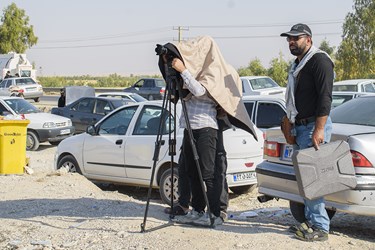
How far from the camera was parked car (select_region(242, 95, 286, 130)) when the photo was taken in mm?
11039

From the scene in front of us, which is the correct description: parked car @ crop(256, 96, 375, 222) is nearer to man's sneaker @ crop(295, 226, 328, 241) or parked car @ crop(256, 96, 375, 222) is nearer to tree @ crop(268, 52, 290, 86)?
man's sneaker @ crop(295, 226, 328, 241)

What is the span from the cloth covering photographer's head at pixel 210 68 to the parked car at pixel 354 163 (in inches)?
30.3

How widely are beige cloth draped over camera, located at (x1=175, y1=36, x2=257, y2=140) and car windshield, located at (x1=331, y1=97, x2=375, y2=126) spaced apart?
1389 mm

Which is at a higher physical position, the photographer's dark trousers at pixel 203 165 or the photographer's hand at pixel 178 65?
the photographer's hand at pixel 178 65

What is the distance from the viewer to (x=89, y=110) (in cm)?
1966

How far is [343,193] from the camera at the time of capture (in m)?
5.88

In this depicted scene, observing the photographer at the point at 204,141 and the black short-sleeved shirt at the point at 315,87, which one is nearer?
the black short-sleeved shirt at the point at 315,87

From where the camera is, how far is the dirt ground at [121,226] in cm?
586

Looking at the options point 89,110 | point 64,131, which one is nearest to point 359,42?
point 89,110

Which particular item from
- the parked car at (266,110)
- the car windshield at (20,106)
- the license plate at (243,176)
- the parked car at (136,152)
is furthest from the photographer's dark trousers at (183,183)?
the car windshield at (20,106)

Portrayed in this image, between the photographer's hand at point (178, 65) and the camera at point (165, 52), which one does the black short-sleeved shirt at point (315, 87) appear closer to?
the photographer's hand at point (178, 65)

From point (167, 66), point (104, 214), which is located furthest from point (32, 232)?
point (167, 66)

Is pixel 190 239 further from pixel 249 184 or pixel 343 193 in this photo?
pixel 249 184

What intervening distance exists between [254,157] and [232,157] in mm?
392
